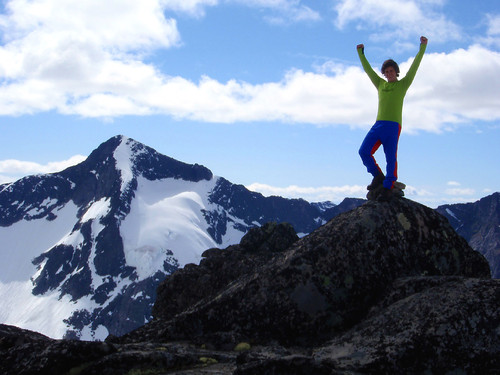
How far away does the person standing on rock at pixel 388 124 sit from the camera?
13781 mm

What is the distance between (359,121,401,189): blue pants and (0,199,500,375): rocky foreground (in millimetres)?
936

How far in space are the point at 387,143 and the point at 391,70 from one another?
2192mm

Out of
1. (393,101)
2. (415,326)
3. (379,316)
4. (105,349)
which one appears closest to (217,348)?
(105,349)

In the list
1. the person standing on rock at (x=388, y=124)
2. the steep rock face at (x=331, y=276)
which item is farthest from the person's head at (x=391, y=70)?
the steep rock face at (x=331, y=276)

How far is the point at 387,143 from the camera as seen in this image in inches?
547

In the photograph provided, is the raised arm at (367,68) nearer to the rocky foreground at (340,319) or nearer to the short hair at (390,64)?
the short hair at (390,64)

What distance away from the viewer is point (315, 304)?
456 inches

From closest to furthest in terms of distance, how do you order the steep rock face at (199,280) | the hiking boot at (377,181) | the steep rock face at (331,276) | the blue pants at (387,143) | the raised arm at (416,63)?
the steep rock face at (331,276) < the blue pants at (387,143) < the raised arm at (416,63) < the hiking boot at (377,181) < the steep rock face at (199,280)

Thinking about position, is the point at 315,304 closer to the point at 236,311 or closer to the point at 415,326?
the point at 236,311

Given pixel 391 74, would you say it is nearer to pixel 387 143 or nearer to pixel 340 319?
pixel 387 143

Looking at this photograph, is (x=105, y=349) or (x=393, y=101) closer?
(x=105, y=349)

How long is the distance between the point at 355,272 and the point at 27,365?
742cm

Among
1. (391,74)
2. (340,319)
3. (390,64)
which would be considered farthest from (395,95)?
(340,319)

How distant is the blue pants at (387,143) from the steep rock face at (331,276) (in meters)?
0.94
